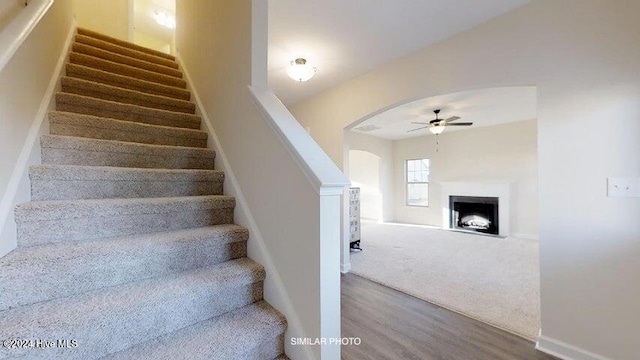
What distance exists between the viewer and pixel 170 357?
0.99 meters

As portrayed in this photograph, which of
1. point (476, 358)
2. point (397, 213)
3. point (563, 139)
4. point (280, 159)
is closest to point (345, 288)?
point (476, 358)

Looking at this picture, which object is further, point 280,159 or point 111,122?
point 111,122

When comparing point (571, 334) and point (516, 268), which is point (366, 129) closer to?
point (516, 268)

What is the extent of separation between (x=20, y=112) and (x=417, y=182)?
8160mm

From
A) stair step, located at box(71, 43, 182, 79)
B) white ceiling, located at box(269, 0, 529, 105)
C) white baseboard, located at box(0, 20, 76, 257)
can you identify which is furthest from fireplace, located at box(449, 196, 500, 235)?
white baseboard, located at box(0, 20, 76, 257)

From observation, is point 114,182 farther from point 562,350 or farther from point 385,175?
point 385,175

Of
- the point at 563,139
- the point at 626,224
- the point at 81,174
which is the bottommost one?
the point at 626,224

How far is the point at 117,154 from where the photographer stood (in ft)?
5.77

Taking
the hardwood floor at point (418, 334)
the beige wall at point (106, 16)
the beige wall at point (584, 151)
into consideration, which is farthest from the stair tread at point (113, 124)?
the beige wall at point (106, 16)

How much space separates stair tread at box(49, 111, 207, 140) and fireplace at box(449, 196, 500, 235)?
6697 mm

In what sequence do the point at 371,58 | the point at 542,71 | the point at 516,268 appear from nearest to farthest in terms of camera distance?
1. the point at 542,71
2. the point at 371,58
3. the point at 516,268

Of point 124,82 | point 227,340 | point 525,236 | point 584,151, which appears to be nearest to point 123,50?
point 124,82

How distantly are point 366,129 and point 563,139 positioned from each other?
4.91m

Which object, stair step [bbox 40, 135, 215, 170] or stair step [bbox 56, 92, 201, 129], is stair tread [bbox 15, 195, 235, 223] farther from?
stair step [bbox 56, 92, 201, 129]
